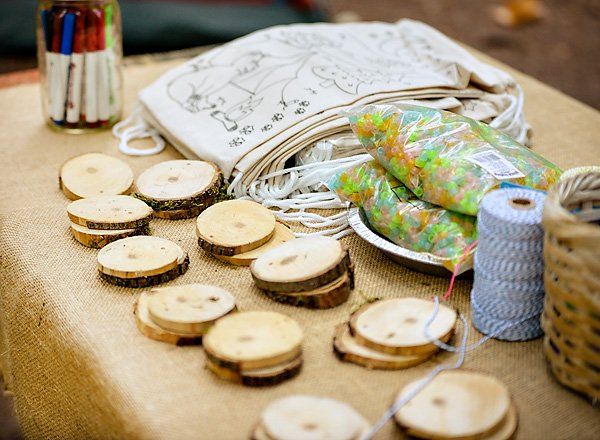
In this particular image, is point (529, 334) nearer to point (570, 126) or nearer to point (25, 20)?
point (570, 126)

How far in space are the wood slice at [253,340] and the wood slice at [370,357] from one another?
0.05 meters

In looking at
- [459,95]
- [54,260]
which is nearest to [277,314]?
[54,260]

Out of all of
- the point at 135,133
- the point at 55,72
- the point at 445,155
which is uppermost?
the point at 445,155

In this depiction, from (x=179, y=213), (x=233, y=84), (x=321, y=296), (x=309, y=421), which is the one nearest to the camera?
(x=309, y=421)

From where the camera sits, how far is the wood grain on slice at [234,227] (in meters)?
1.09

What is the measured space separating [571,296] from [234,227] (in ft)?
1.63

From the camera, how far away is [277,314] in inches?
35.9

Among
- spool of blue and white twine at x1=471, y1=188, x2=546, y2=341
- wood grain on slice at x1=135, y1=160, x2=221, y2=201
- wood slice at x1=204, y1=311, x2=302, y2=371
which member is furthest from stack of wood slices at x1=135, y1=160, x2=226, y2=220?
spool of blue and white twine at x1=471, y1=188, x2=546, y2=341

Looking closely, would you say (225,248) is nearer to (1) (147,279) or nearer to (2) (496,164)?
(1) (147,279)

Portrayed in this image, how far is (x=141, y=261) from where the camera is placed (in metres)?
1.05

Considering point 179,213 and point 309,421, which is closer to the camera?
point 309,421

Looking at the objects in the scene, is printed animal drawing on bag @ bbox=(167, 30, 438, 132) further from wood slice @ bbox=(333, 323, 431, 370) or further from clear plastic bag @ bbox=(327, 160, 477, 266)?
wood slice @ bbox=(333, 323, 431, 370)

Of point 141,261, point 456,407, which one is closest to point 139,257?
point 141,261

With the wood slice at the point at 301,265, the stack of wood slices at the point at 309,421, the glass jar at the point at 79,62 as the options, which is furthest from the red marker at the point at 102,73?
the stack of wood slices at the point at 309,421
